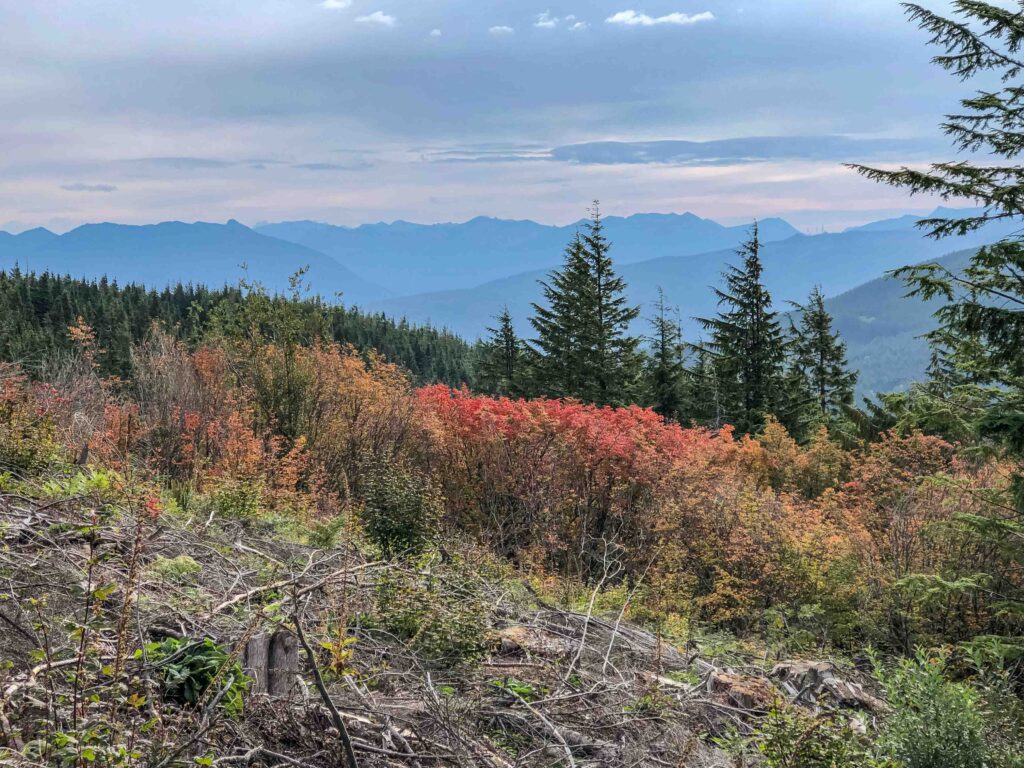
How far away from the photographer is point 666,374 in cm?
3041

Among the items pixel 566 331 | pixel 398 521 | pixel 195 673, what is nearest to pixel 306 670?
pixel 195 673

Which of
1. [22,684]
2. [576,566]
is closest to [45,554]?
[22,684]

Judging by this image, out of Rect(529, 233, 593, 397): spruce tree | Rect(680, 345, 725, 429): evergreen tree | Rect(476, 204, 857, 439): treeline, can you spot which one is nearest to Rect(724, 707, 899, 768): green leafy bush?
Rect(476, 204, 857, 439): treeline

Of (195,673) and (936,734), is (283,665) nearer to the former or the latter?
(195,673)

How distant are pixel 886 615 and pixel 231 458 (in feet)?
28.4

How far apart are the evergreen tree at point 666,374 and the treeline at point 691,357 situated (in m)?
0.04

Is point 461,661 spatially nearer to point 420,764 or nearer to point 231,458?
point 420,764

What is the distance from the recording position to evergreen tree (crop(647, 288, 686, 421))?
30.1m

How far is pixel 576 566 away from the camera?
1009 centimetres

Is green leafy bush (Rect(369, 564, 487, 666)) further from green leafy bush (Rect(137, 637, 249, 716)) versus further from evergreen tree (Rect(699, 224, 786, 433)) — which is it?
evergreen tree (Rect(699, 224, 786, 433))

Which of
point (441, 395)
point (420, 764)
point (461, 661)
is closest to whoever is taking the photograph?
point (420, 764)

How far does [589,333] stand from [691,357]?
5.83 metres

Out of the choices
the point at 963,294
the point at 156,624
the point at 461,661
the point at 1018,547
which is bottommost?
the point at 1018,547

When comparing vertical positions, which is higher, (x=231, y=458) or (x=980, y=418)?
(x=980, y=418)
